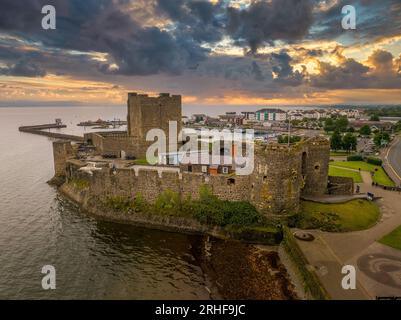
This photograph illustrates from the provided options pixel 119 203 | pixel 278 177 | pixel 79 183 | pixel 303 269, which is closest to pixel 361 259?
pixel 303 269

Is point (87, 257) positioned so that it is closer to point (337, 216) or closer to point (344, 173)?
point (337, 216)

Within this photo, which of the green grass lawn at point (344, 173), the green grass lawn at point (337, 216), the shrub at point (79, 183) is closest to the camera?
the green grass lawn at point (337, 216)

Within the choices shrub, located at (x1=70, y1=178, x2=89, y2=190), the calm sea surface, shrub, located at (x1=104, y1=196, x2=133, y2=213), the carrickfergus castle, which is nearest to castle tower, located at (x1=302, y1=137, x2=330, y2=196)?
the carrickfergus castle

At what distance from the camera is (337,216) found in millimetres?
20812

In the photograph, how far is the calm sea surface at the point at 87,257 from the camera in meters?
16.1

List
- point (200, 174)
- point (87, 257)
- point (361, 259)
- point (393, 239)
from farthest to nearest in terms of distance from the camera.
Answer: point (200, 174)
point (87, 257)
point (393, 239)
point (361, 259)

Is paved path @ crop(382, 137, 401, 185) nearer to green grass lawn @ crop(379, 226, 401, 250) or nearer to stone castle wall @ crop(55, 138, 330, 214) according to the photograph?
stone castle wall @ crop(55, 138, 330, 214)

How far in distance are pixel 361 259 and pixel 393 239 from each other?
3.98m

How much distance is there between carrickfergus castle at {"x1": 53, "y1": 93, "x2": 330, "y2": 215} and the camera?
21.0m

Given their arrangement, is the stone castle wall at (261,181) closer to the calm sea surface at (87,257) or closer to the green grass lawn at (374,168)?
the calm sea surface at (87,257)

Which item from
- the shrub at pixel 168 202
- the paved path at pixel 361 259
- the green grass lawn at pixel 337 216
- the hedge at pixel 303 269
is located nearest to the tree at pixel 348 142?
the green grass lawn at pixel 337 216

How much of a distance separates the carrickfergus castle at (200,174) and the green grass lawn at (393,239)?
18.1ft
